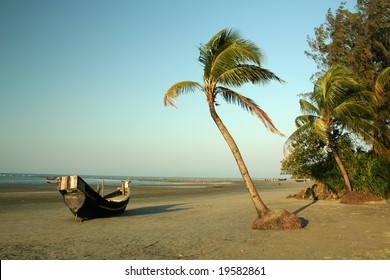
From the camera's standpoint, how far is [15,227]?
36.5ft

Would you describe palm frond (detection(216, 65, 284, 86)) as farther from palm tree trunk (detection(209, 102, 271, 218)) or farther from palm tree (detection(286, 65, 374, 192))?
palm tree (detection(286, 65, 374, 192))

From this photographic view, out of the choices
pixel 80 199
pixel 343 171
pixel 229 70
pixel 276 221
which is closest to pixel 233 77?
pixel 229 70

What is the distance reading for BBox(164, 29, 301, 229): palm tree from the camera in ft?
32.2

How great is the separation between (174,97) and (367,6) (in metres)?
16.9

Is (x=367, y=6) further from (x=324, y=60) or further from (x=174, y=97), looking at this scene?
(x=174, y=97)

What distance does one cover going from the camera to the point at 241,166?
10.1m

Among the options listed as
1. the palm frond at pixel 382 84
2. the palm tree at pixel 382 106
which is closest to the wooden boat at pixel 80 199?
the palm tree at pixel 382 106

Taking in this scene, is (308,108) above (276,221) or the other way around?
above

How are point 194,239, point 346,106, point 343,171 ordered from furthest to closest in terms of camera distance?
point 343,171 < point 346,106 < point 194,239

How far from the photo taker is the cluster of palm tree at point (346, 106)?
16.1m

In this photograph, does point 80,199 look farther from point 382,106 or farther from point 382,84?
point 382,106

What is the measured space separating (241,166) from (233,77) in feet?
9.51

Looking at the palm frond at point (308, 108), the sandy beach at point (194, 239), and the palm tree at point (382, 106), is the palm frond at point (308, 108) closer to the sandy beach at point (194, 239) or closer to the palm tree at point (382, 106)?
the palm tree at point (382, 106)
